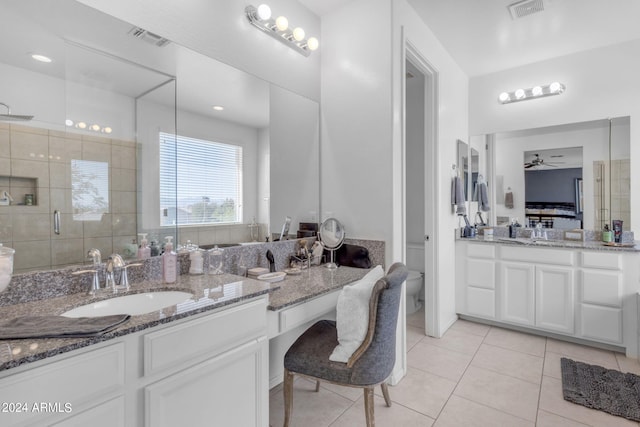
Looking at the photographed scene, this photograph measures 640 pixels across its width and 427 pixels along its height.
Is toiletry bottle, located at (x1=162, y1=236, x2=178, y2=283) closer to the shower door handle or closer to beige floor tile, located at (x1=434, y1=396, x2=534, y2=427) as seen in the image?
the shower door handle

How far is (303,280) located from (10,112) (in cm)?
143

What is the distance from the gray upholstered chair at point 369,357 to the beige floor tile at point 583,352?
1993mm

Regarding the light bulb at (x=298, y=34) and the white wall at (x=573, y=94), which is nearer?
the light bulb at (x=298, y=34)

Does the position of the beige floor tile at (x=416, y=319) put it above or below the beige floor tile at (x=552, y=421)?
above

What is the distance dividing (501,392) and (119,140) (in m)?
2.60

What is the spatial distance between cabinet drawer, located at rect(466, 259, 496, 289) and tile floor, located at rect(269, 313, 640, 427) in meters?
0.55

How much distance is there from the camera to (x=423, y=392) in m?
2.02

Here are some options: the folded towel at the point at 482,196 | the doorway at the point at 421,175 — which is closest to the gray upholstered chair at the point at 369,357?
the doorway at the point at 421,175

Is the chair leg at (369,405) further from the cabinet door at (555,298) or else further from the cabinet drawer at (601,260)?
the cabinet drawer at (601,260)

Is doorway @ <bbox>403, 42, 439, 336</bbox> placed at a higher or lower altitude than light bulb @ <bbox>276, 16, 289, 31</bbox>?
lower

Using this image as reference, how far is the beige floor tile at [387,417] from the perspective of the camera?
1717mm

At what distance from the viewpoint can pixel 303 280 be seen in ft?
5.96

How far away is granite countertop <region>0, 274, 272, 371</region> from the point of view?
2.52 ft

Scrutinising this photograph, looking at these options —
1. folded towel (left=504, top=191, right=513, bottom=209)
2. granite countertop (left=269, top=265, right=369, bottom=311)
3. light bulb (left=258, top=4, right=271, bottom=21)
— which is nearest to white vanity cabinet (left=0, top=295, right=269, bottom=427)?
granite countertop (left=269, top=265, right=369, bottom=311)
